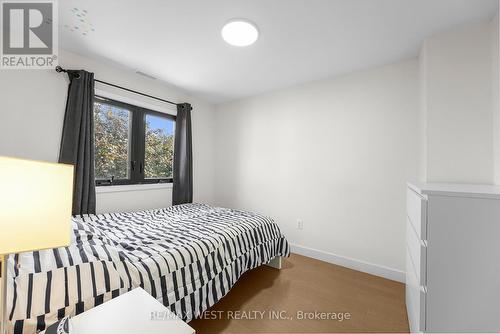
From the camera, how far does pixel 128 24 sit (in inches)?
68.4

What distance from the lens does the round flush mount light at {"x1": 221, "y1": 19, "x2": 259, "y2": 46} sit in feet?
5.59

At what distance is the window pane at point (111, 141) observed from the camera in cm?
249

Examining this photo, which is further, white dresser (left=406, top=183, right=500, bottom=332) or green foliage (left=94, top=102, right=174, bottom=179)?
green foliage (left=94, top=102, right=174, bottom=179)

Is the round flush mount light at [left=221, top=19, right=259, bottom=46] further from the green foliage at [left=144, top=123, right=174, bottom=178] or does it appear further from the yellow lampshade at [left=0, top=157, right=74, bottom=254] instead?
the green foliage at [left=144, top=123, right=174, bottom=178]

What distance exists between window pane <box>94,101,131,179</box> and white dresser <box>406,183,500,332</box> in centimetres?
306

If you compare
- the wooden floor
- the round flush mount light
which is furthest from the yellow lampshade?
the round flush mount light

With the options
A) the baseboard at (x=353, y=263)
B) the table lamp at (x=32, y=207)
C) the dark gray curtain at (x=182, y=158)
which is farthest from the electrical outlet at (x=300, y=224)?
the table lamp at (x=32, y=207)

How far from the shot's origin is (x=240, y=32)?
1.80 meters

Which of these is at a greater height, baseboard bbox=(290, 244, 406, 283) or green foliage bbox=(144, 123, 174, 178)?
green foliage bbox=(144, 123, 174, 178)

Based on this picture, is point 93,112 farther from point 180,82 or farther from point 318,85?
point 318,85

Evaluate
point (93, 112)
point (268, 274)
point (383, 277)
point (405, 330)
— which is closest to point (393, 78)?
point (383, 277)

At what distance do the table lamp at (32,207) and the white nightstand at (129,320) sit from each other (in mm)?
263

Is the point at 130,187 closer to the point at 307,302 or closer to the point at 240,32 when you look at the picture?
the point at 240,32

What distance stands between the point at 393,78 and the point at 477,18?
2.31 ft
